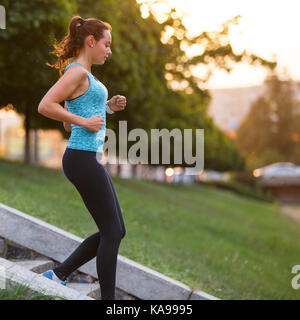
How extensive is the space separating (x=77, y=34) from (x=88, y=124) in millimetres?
638

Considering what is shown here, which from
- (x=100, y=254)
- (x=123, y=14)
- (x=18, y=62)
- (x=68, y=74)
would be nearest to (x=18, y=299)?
(x=100, y=254)

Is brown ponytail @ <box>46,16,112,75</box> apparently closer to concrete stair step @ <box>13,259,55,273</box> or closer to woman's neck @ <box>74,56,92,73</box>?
woman's neck @ <box>74,56,92,73</box>

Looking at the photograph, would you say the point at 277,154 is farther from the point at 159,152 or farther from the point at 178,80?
the point at 178,80

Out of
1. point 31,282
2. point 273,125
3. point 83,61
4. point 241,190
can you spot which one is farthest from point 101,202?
point 273,125

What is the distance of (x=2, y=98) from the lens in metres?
12.4

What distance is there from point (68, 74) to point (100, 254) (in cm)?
118

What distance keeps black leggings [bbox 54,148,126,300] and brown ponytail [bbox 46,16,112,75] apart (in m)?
0.67

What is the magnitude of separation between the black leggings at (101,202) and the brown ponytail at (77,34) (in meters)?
0.67

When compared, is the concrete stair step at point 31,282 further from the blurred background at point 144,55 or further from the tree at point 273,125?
the tree at point 273,125

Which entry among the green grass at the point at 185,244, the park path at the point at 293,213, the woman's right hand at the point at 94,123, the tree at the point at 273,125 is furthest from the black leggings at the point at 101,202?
the tree at the point at 273,125

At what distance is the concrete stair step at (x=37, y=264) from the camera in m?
4.21

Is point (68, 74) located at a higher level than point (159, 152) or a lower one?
higher

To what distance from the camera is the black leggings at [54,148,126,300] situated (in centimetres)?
331

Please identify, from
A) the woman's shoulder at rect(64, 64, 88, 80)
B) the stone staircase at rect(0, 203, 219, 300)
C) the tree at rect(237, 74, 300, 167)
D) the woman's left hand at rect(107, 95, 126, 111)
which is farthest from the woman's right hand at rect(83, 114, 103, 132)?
the tree at rect(237, 74, 300, 167)
